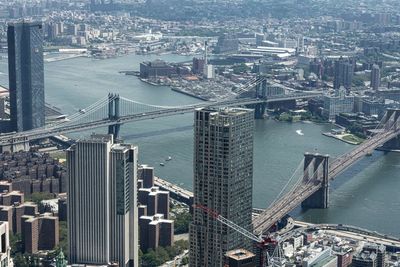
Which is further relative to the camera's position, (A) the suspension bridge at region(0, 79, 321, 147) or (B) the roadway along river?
(A) the suspension bridge at region(0, 79, 321, 147)

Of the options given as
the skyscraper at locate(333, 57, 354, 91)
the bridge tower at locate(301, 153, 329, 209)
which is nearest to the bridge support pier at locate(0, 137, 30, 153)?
the bridge tower at locate(301, 153, 329, 209)

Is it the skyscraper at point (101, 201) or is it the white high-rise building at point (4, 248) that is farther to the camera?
the skyscraper at point (101, 201)

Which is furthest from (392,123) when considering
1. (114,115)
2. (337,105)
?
(114,115)

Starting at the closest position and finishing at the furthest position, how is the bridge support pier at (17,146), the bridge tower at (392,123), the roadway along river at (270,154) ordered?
the roadway along river at (270,154) < the bridge support pier at (17,146) < the bridge tower at (392,123)

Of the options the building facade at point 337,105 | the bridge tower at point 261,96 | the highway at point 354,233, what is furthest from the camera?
the bridge tower at point 261,96

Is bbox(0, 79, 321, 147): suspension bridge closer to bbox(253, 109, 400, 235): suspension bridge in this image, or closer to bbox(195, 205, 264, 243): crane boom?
bbox(253, 109, 400, 235): suspension bridge

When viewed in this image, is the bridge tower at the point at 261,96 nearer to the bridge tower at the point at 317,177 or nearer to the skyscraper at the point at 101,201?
the bridge tower at the point at 317,177

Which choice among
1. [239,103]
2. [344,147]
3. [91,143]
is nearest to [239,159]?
[91,143]

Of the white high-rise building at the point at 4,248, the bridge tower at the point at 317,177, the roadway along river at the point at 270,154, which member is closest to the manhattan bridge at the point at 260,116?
the bridge tower at the point at 317,177
